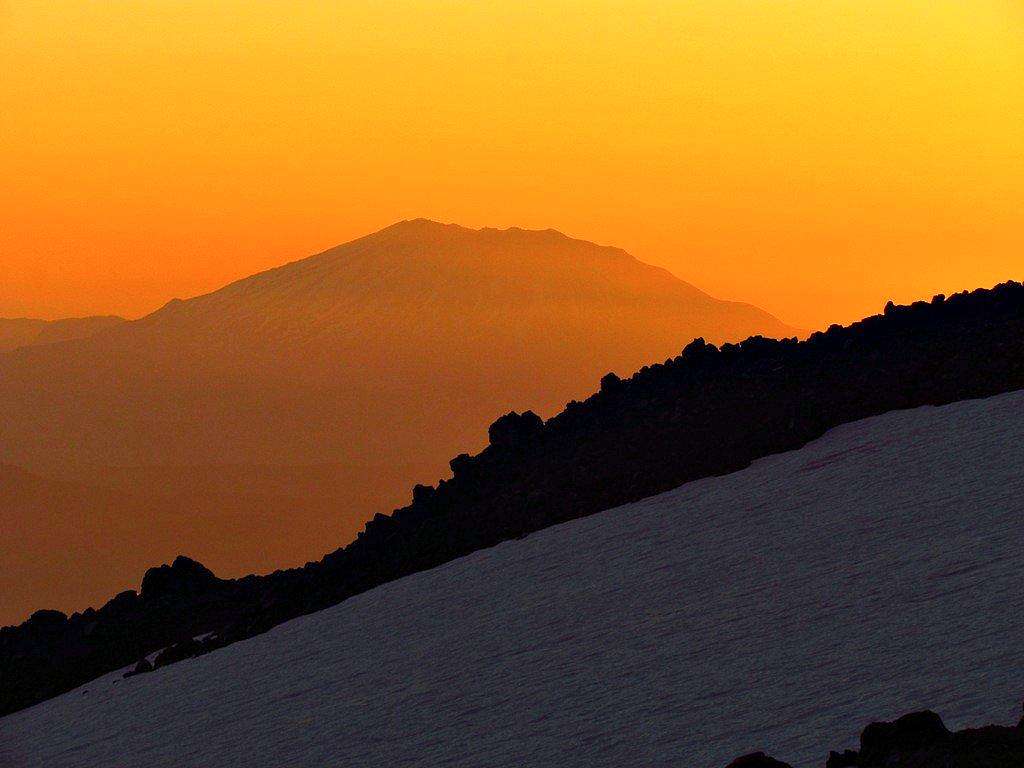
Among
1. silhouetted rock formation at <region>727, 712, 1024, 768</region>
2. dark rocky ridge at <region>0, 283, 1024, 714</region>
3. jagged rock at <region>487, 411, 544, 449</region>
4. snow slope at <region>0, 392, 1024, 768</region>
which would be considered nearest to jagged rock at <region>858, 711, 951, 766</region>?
silhouetted rock formation at <region>727, 712, 1024, 768</region>

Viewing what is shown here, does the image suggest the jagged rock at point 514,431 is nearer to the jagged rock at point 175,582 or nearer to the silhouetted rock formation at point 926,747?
the jagged rock at point 175,582

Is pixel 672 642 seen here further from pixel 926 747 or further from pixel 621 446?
pixel 621 446

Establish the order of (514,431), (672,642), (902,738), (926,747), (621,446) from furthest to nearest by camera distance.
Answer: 1. (514,431)
2. (621,446)
3. (672,642)
4. (902,738)
5. (926,747)

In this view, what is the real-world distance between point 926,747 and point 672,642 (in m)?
6.48

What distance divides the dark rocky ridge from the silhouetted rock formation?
13.9m

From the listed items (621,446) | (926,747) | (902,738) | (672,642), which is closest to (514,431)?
(621,446)

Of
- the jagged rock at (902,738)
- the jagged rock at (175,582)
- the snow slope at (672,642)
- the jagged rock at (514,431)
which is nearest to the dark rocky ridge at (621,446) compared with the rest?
the jagged rock at (514,431)

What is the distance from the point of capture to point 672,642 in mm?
16328

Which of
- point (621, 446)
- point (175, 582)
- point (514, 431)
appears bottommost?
point (621, 446)

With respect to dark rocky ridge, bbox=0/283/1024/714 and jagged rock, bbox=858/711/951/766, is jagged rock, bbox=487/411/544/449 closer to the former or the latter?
dark rocky ridge, bbox=0/283/1024/714

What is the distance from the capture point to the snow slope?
13117 millimetres

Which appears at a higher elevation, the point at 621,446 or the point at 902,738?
the point at 621,446

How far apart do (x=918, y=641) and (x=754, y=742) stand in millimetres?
2244

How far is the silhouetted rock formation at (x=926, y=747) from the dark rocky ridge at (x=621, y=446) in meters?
13.9
